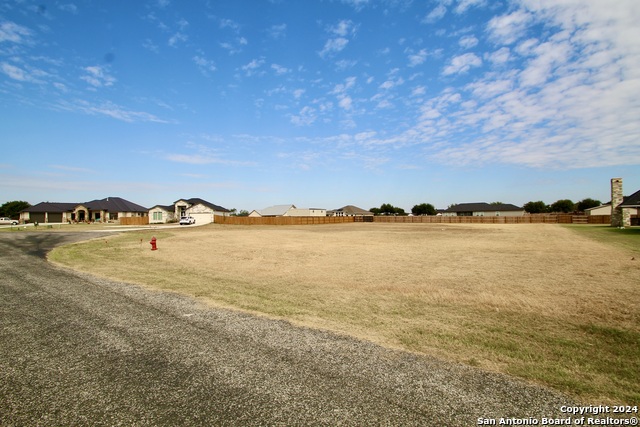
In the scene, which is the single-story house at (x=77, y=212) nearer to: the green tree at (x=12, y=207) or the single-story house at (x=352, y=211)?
the green tree at (x=12, y=207)

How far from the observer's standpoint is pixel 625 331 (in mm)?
5773

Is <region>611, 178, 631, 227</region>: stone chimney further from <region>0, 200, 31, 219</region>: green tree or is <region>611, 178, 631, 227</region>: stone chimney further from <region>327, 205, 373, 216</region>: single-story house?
<region>0, 200, 31, 219</region>: green tree

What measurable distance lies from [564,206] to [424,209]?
52.1 m

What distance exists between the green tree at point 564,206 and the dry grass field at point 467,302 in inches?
5069

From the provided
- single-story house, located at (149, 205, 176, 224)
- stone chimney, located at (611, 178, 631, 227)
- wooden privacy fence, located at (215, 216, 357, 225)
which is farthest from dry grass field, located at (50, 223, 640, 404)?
single-story house, located at (149, 205, 176, 224)

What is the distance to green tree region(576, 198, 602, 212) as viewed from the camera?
111m

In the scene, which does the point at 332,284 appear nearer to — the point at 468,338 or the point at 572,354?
the point at 468,338

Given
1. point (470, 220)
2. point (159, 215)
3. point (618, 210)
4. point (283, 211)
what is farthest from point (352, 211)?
point (618, 210)

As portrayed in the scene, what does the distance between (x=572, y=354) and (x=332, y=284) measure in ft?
20.9

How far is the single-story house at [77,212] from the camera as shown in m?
67.4

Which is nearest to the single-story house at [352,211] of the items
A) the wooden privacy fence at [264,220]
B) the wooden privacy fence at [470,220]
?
the wooden privacy fence at [470,220]

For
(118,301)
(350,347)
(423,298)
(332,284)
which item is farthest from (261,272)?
(350,347)

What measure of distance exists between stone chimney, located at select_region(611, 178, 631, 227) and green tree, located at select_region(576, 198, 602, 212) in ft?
281

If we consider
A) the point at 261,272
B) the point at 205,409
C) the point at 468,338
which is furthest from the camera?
the point at 261,272
